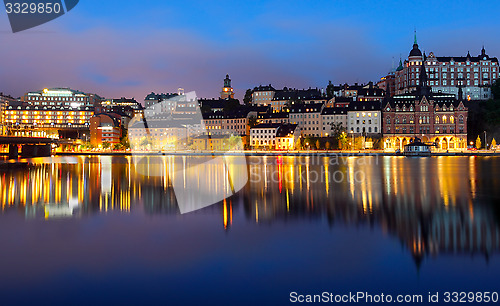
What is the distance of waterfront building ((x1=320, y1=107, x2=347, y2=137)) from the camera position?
9519 centimetres

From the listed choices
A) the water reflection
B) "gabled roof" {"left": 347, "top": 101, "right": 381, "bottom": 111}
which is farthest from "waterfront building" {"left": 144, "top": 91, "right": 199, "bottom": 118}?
the water reflection

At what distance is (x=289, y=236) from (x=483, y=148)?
282 ft

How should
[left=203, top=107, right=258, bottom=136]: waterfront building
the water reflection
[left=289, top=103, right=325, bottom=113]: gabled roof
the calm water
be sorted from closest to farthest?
the calm water
the water reflection
[left=289, top=103, right=325, bottom=113]: gabled roof
[left=203, top=107, right=258, bottom=136]: waterfront building

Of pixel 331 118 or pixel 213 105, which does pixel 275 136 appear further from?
pixel 213 105

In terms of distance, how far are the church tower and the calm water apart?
134m

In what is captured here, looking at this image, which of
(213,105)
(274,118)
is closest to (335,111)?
(274,118)

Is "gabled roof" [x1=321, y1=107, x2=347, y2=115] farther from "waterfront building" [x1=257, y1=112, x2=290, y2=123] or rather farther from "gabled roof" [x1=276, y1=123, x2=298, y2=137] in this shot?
"waterfront building" [x1=257, y1=112, x2=290, y2=123]

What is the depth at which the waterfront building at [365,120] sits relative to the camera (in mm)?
92375

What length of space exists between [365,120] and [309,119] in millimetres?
11734

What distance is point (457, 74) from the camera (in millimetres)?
104000

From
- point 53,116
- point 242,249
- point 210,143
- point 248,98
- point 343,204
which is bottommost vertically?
point 242,249

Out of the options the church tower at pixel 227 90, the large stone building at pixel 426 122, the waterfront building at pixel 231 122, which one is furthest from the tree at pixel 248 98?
the large stone building at pixel 426 122

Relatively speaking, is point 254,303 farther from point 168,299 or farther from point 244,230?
point 244,230

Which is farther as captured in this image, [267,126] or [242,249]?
[267,126]
